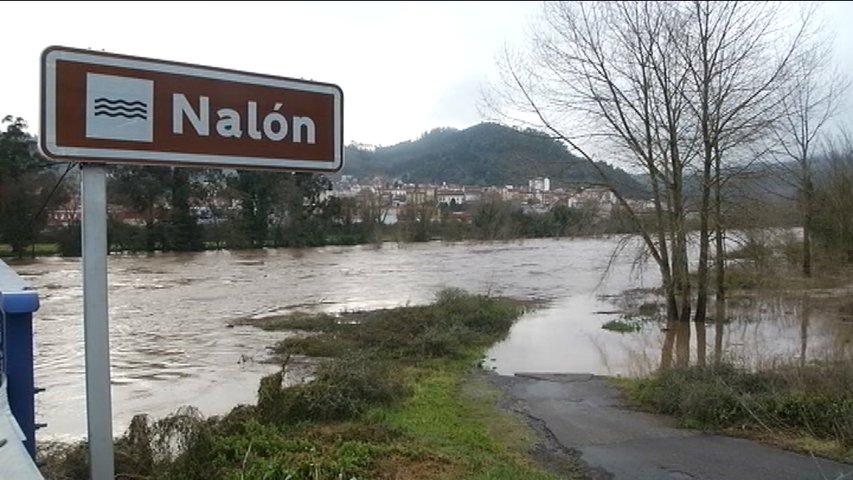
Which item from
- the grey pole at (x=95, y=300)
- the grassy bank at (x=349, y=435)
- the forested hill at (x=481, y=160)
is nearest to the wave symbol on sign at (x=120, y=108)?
the grey pole at (x=95, y=300)

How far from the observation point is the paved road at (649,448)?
22.0 feet

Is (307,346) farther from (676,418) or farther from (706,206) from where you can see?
(706,206)

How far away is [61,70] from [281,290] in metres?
29.9

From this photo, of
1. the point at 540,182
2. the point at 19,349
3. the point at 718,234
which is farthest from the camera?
the point at 540,182

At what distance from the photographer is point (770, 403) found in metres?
8.80

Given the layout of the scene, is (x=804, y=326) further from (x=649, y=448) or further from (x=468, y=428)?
(x=468, y=428)

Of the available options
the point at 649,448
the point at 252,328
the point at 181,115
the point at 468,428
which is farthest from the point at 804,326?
the point at 181,115

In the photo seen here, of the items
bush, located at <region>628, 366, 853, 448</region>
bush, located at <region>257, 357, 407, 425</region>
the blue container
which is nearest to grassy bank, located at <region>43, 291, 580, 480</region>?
bush, located at <region>257, 357, 407, 425</region>

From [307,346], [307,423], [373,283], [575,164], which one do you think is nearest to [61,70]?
[307,423]

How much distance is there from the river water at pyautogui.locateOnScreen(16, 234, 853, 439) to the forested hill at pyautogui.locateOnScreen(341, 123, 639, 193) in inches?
127

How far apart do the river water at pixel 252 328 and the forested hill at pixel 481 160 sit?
3.22 metres

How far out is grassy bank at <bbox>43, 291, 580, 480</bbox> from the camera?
529cm

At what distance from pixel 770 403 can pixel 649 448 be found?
2.14 m

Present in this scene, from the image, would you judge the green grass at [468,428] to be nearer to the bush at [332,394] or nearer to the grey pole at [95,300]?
the bush at [332,394]
